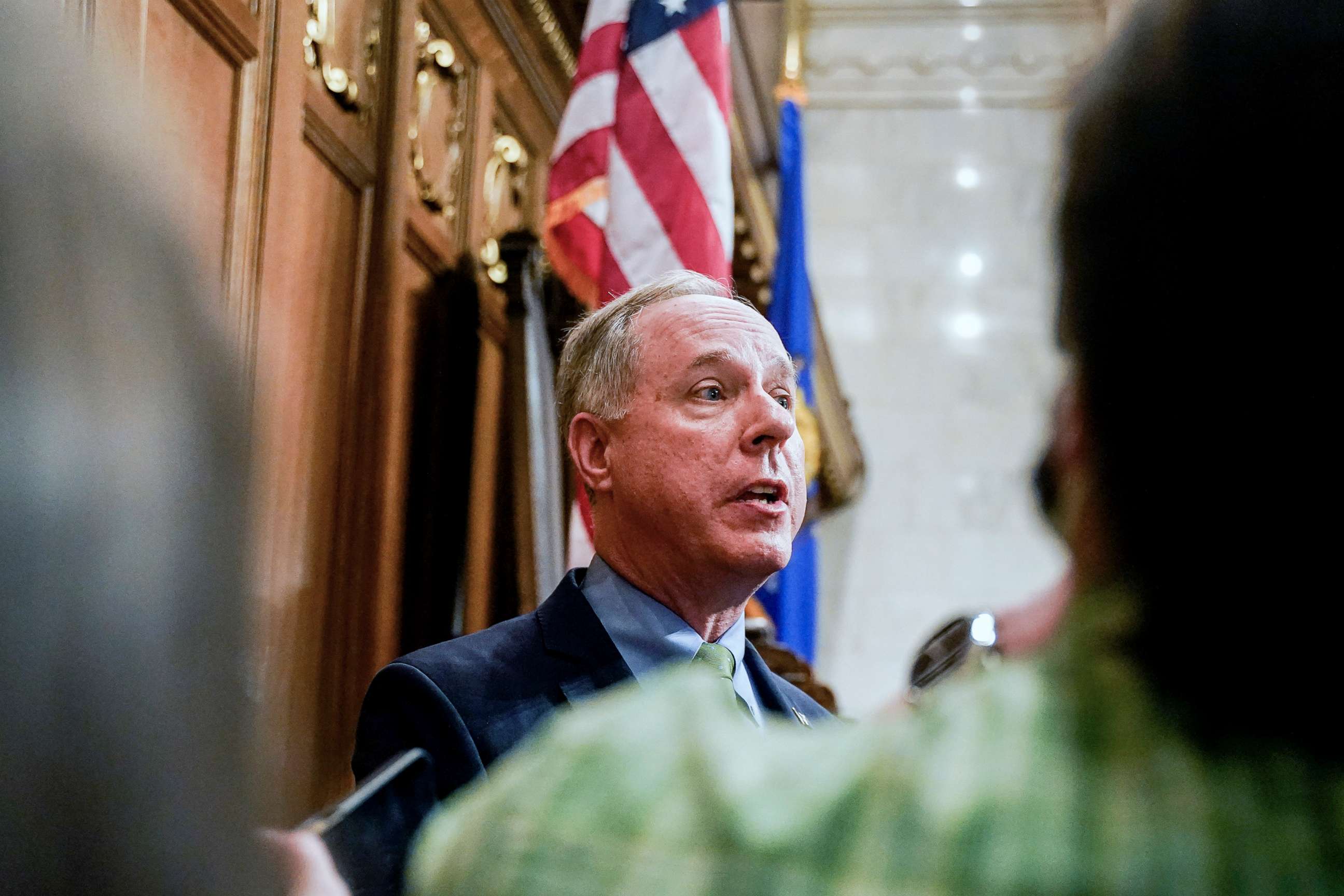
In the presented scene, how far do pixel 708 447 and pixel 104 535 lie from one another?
1667 millimetres

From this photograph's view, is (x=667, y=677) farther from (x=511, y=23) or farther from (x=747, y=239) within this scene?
(x=747, y=239)

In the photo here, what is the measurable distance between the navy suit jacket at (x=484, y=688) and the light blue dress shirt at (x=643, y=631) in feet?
0.12

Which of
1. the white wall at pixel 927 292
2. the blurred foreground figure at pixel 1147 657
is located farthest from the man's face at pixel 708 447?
the white wall at pixel 927 292

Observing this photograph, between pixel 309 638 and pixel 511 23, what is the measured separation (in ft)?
6.20

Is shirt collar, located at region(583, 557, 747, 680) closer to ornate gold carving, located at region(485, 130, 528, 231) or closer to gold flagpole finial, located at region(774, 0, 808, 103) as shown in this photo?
ornate gold carving, located at region(485, 130, 528, 231)

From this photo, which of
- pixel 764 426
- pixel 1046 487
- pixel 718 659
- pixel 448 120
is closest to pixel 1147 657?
pixel 1046 487

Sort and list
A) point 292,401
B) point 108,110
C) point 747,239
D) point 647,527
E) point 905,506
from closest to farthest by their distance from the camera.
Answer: point 108,110, point 647,527, point 292,401, point 747,239, point 905,506

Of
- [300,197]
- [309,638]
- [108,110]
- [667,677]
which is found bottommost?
[309,638]

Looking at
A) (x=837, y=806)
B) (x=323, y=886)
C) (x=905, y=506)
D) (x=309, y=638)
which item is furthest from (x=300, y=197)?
(x=905, y=506)

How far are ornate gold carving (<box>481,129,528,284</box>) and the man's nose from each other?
160 centimetres

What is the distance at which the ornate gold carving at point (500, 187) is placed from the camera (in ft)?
12.3

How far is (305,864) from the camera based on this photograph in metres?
0.72

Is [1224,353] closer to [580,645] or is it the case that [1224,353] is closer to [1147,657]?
[1147,657]

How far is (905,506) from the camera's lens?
839 cm
